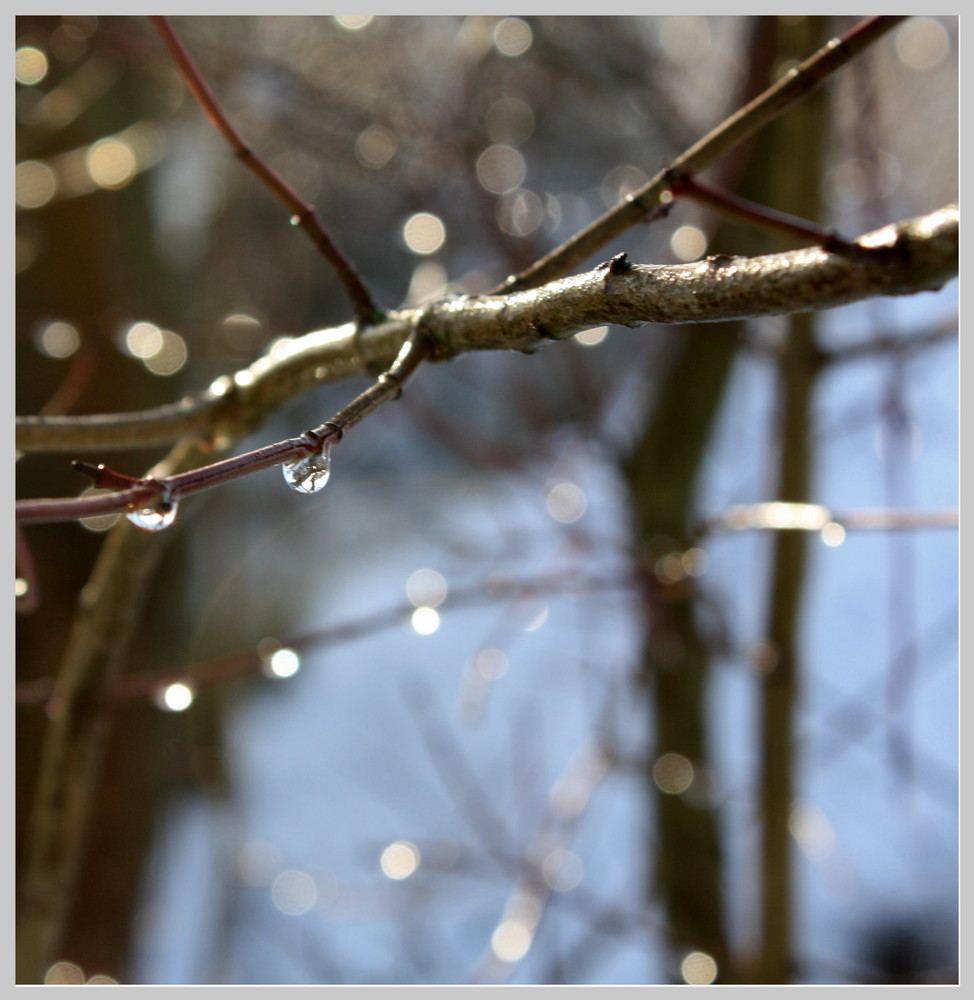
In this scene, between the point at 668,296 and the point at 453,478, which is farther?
the point at 453,478

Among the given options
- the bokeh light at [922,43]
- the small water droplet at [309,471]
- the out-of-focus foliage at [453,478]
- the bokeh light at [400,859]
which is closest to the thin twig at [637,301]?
the small water droplet at [309,471]

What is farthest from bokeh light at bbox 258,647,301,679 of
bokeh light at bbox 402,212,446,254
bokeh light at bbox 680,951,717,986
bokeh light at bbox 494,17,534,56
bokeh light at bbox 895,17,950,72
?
bokeh light at bbox 895,17,950,72

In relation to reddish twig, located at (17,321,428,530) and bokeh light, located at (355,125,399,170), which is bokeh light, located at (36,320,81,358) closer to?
bokeh light, located at (355,125,399,170)

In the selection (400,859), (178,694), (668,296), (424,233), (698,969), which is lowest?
(698,969)

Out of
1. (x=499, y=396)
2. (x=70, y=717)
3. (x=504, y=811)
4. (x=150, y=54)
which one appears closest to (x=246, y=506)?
(x=499, y=396)

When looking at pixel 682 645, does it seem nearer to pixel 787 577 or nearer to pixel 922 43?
pixel 787 577

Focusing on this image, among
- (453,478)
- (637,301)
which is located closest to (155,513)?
(637,301)
